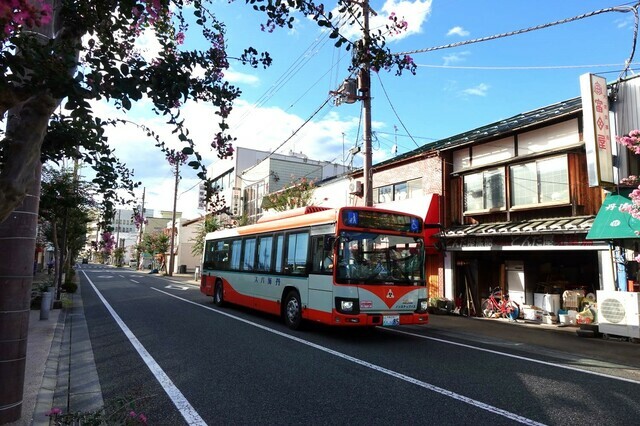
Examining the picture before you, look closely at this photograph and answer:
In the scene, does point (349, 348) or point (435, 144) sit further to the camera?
point (435, 144)

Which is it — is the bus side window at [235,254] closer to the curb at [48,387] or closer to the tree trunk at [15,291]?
the curb at [48,387]

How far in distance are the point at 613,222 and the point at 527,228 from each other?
8.25 feet

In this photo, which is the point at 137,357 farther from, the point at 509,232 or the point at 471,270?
the point at 471,270

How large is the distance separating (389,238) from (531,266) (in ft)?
25.3

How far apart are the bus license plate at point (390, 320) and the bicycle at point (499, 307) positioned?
6.96 meters

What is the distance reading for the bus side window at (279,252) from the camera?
1219 centimetres

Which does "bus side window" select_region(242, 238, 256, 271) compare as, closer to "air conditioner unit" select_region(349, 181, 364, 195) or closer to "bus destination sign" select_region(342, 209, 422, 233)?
"bus destination sign" select_region(342, 209, 422, 233)

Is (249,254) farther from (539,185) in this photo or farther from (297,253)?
(539,185)

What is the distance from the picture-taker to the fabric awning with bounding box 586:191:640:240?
10.4 m

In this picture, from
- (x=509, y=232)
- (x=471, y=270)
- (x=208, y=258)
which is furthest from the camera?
(x=208, y=258)

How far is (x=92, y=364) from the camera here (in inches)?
299

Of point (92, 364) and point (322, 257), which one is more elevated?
point (322, 257)

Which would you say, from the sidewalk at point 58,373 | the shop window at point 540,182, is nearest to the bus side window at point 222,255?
the sidewalk at point 58,373

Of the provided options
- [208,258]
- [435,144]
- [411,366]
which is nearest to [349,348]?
[411,366]
